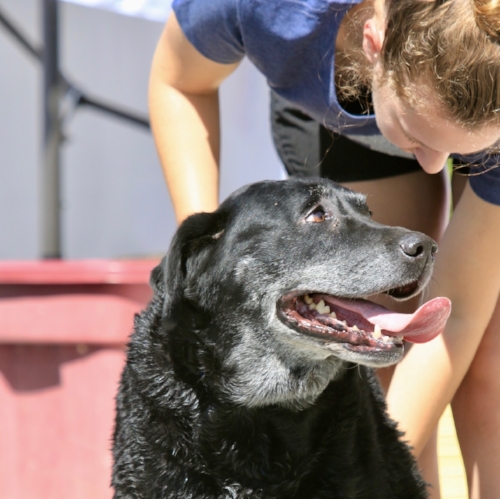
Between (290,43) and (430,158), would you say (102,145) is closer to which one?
(290,43)

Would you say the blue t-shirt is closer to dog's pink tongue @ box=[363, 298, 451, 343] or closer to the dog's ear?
the dog's ear

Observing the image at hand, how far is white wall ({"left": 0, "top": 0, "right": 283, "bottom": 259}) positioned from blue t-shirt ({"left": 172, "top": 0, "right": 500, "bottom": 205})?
109 inches

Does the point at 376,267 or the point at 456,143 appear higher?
the point at 456,143

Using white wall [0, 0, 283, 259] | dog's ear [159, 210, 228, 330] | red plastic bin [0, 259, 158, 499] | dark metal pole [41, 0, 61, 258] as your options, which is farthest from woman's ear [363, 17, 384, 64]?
white wall [0, 0, 283, 259]

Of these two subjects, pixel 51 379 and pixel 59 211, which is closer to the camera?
pixel 51 379

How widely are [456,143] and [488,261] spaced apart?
1.75 feet

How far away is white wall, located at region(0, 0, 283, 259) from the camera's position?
5.31 m

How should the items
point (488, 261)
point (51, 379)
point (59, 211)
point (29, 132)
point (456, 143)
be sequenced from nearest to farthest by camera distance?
1. point (456, 143)
2. point (488, 261)
3. point (51, 379)
4. point (59, 211)
5. point (29, 132)

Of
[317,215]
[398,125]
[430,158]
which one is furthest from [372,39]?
[317,215]

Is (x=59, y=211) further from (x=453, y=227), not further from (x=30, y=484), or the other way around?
(x=453, y=227)

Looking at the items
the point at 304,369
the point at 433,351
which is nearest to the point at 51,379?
the point at 304,369

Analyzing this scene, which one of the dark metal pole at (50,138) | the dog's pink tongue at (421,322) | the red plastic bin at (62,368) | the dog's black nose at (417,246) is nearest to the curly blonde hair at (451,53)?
the dog's black nose at (417,246)

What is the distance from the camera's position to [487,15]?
180cm

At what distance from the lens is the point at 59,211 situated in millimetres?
4141
